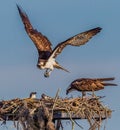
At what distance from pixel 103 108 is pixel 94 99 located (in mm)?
309

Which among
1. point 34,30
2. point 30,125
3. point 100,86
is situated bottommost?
point 30,125

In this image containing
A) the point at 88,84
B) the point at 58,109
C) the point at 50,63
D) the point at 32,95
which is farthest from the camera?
the point at 50,63

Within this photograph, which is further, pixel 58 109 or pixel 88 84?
pixel 88 84

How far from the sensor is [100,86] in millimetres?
21406

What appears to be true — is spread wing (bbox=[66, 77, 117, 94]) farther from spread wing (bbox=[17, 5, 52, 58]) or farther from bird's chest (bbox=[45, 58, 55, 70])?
spread wing (bbox=[17, 5, 52, 58])

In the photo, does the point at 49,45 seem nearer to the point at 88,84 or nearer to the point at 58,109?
the point at 88,84

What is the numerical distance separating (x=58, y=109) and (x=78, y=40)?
9.44ft

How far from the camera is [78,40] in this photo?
21.7m

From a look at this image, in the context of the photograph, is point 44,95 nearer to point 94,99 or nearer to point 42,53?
point 94,99

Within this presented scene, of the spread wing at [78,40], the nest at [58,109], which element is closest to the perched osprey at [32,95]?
the nest at [58,109]

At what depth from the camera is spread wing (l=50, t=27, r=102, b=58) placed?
70.5 feet

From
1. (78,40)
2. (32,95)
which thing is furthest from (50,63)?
(32,95)

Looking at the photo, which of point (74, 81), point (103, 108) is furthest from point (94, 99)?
point (74, 81)

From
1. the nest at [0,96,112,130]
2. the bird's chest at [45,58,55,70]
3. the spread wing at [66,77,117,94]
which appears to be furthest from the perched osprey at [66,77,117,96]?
the nest at [0,96,112,130]
